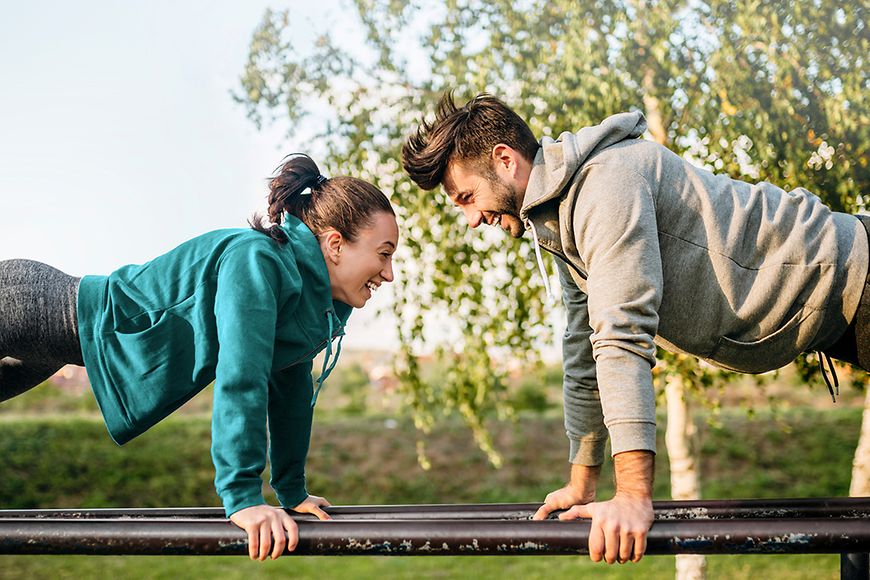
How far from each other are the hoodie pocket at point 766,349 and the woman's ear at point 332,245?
2.49 feet

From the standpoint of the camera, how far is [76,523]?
4.72 ft

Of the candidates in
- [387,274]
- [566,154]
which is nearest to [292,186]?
[387,274]

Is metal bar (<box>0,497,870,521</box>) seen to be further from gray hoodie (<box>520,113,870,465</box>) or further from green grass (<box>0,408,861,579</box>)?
green grass (<box>0,408,861,579</box>)

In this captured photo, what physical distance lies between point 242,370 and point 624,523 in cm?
67

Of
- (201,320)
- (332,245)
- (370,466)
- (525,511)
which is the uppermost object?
(332,245)

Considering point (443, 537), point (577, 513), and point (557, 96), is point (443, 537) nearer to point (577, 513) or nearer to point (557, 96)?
point (577, 513)

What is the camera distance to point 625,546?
130cm

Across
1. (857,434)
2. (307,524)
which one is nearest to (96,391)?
(307,524)

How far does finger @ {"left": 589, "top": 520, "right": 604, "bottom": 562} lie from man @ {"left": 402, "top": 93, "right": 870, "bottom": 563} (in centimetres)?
11

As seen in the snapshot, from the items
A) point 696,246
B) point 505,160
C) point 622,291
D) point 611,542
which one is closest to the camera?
point 611,542

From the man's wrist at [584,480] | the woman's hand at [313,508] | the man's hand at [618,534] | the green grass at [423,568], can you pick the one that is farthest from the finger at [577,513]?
the green grass at [423,568]

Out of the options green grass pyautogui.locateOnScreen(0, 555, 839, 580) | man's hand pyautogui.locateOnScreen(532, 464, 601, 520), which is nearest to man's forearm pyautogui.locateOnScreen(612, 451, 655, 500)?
man's hand pyautogui.locateOnScreen(532, 464, 601, 520)

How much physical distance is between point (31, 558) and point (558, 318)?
3972 millimetres

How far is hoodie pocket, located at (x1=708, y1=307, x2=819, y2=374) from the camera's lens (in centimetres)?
164
